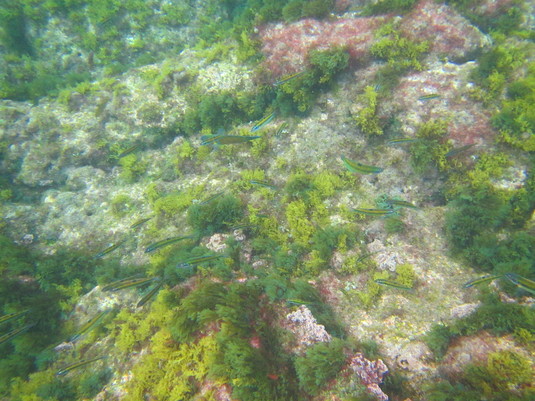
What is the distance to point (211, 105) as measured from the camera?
7973 millimetres

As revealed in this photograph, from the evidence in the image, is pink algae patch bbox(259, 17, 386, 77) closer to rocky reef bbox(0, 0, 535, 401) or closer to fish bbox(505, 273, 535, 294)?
rocky reef bbox(0, 0, 535, 401)

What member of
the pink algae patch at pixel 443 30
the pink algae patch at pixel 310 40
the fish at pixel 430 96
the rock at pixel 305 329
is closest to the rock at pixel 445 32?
the pink algae patch at pixel 443 30

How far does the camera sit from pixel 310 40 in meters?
7.43

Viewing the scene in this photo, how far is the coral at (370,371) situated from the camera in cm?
323

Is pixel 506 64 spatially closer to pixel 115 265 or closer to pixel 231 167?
pixel 231 167

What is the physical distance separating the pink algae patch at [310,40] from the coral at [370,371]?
23.2 feet


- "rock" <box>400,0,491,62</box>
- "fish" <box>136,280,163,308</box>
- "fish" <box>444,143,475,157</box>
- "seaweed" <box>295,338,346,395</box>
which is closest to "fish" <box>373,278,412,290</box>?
"seaweed" <box>295,338,346,395</box>

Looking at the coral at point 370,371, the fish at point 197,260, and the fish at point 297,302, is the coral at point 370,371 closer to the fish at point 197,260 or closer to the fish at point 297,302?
the fish at point 297,302

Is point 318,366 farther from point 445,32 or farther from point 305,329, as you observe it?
point 445,32

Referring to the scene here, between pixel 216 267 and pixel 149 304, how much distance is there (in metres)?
1.63

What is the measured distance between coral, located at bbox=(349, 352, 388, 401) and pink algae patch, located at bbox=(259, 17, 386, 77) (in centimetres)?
706

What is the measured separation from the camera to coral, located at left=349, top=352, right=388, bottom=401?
323 centimetres

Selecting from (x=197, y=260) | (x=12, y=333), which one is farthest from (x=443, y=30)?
(x=12, y=333)

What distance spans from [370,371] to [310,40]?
26.6 feet
